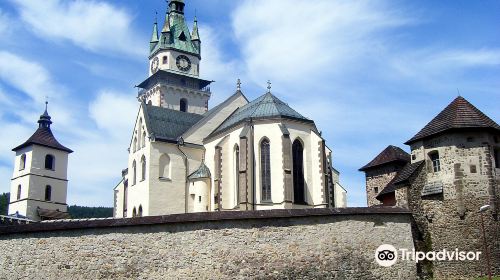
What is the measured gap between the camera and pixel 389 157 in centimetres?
3591

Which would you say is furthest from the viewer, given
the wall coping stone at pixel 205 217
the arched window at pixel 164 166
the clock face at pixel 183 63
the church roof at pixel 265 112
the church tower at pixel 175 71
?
the clock face at pixel 183 63

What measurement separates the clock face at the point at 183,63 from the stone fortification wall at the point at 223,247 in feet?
134

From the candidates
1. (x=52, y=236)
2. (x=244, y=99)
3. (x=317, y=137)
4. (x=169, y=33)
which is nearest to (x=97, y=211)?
(x=169, y=33)

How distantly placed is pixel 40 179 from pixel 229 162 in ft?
86.0

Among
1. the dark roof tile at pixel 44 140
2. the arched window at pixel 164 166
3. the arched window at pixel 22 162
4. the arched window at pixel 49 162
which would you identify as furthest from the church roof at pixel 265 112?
the arched window at pixel 22 162

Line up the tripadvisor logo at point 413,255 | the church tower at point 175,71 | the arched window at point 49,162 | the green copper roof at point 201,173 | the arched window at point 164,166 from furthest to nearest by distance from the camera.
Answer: the church tower at point 175,71
the arched window at point 49,162
the arched window at point 164,166
the green copper roof at point 201,173
the tripadvisor logo at point 413,255

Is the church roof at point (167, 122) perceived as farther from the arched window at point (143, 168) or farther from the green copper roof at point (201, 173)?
the green copper roof at point (201, 173)

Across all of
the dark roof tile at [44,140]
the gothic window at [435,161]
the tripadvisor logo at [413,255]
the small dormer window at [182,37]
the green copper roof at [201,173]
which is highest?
the small dormer window at [182,37]

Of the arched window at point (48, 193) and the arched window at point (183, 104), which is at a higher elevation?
the arched window at point (183, 104)

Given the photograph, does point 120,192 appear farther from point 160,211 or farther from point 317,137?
point 317,137

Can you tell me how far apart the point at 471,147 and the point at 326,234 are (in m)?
9.00

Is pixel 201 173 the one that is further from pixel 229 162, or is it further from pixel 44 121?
pixel 44 121

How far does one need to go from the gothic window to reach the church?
11.8 m

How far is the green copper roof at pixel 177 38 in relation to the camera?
61719 mm
